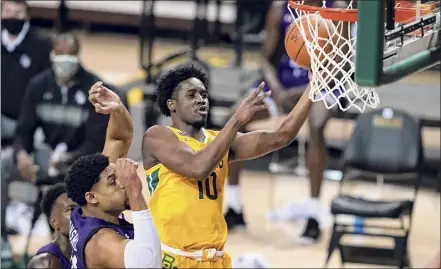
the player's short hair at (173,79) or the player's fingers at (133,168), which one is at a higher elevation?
the player's short hair at (173,79)

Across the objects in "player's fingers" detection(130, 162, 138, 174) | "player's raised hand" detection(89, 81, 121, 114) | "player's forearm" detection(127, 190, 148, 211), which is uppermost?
"player's raised hand" detection(89, 81, 121, 114)

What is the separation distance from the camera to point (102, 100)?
5.40 metres

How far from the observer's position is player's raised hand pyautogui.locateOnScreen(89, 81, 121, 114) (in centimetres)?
533

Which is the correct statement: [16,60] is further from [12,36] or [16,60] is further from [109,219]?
[109,219]

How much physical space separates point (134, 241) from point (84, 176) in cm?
54

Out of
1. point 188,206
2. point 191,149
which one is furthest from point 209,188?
point 191,149

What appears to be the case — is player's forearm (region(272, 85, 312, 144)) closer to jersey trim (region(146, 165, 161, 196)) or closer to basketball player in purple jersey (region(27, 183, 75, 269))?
jersey trim (region(146, 165, 161, 196))

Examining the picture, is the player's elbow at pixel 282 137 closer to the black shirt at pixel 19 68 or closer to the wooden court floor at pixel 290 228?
the wooden court floor at pixel 290 228

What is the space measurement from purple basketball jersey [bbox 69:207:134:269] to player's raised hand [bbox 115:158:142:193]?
34 cm

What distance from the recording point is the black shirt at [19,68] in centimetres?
925

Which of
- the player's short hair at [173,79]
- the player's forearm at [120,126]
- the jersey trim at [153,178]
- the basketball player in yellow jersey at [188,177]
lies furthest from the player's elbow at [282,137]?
the player's forearm at [120,126]

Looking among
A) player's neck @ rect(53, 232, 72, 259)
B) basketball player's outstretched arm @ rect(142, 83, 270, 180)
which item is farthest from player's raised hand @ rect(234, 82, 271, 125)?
player's neck @ rect(53, 232, 72, 259)

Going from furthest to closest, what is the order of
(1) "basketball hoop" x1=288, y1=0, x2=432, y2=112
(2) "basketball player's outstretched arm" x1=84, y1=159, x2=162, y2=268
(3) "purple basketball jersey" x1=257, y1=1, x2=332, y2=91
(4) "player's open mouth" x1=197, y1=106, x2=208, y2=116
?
(3) "purple basketball jersey" x1=257, y1=1, x2=332, y2=91, (4) "player's open mouth" x1=197, y1=106, x2=208, y2=116, (1) "basketball hoop" x1=288, y1=0, x2=432, y2=112, (2) "basketball player's outstretched arm" x1=84, y1=159, x2=162, y2=268

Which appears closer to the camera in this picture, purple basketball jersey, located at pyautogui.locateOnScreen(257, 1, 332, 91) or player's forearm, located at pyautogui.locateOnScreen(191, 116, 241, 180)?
player's forearm, located at pyautogui.locateOnScreen(191, 116, 241, 180)
